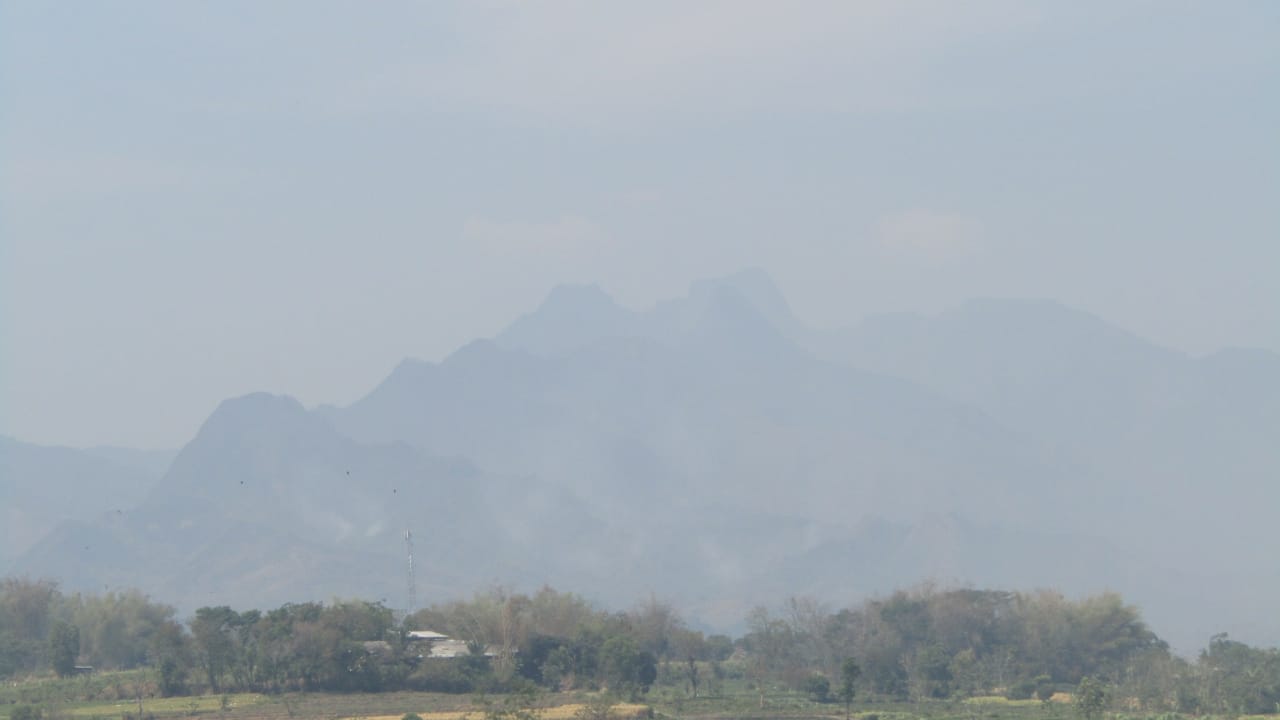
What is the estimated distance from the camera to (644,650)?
71.1 m

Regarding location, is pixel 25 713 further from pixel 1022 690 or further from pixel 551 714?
pixel 1022 690

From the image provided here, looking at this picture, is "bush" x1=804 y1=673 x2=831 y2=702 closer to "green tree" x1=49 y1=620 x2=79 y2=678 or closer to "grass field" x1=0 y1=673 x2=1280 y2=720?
"grass field" x1=0 y1=673 x2=1280 y2=720

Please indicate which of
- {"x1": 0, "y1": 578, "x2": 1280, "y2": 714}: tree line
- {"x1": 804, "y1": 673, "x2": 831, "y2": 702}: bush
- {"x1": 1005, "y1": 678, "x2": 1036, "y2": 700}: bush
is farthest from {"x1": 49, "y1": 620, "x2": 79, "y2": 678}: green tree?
{"x1": 1005, "y1": 678, "x2": 1036, "y2": 700}: bush

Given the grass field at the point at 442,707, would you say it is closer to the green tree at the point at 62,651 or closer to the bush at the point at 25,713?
the bush at the point at 25,713

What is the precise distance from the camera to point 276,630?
2628 inches

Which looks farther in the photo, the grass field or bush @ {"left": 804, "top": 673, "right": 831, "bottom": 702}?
bush @ {"left": 804, "top": 673, "right": 831, "bottom": 702}

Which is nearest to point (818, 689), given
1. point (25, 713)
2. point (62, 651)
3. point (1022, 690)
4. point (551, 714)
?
point (1022, 690)

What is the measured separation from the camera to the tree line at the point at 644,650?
6606 centimetres

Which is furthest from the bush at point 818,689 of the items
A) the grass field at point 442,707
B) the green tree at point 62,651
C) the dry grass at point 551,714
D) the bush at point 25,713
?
the green tree at point 62,651

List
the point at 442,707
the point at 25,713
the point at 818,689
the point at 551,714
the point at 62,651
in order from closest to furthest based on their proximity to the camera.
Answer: the point at 25,713 < the point at 551,714 < the point at 442,707 < the point at 818,689 < the point at 62,651

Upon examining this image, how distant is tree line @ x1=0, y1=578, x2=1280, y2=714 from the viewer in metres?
66.1

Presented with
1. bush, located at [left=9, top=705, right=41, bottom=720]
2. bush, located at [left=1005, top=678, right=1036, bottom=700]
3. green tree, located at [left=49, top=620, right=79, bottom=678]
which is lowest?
bush, located at [left=9, top=705, right=41, bottom=720]

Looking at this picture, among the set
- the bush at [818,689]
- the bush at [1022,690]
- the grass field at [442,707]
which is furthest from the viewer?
the bush at [1022,690]

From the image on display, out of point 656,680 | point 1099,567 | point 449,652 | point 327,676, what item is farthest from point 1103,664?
point 1099,567
